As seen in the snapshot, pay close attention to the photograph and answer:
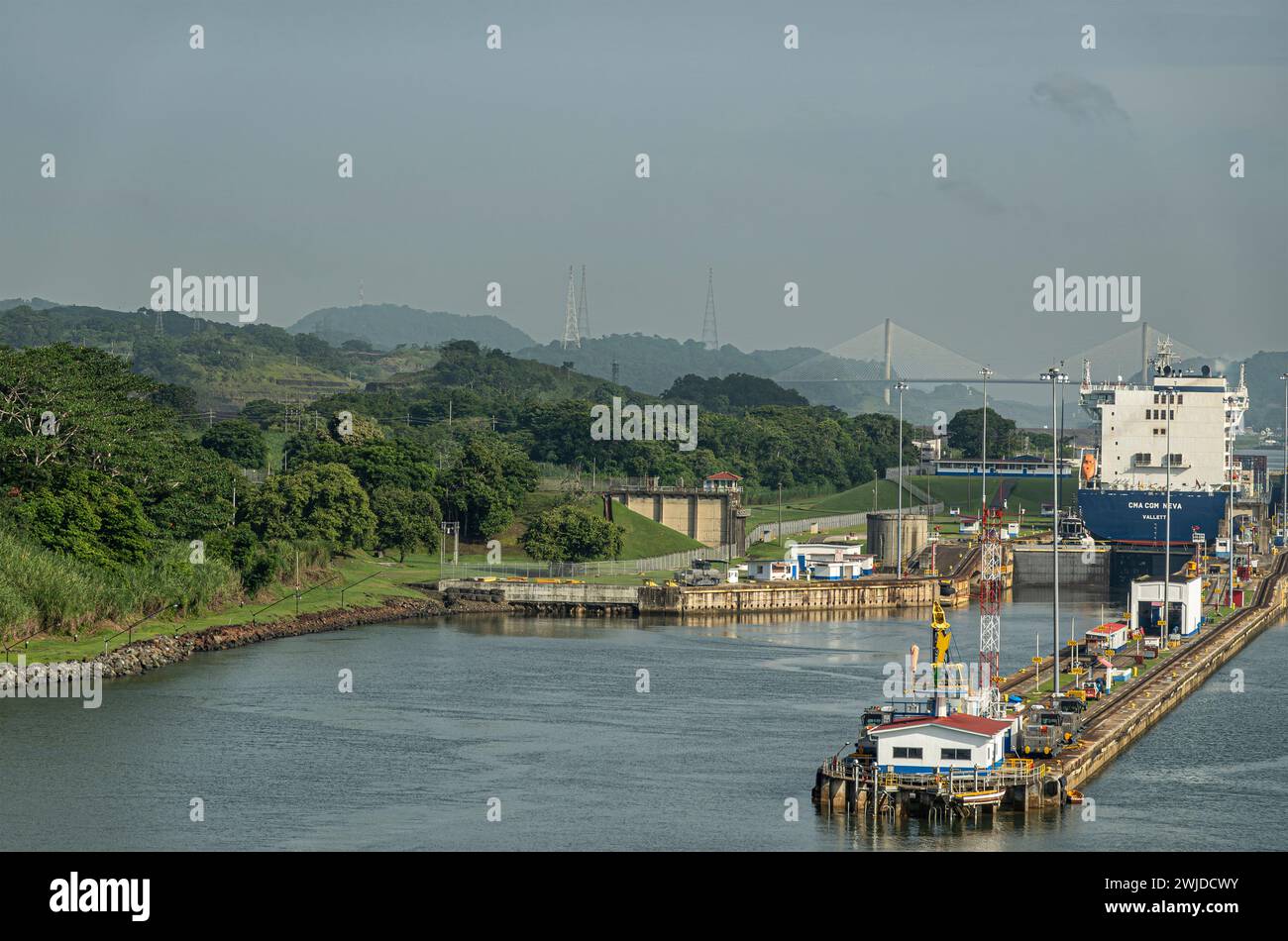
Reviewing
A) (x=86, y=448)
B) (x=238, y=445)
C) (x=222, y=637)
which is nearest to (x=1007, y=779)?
(x=222, y=637)

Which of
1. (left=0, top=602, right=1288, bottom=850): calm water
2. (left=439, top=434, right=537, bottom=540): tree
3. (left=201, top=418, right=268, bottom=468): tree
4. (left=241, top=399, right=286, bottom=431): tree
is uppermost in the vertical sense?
(left=241, top=399, right=286, bottom=431): tree

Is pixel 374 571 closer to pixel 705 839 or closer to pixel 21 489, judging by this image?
pixel 21 489

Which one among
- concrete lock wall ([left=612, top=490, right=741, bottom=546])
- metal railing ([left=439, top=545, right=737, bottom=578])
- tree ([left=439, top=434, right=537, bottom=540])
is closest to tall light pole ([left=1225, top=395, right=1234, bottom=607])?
concrete lock wall ([left=612, top=490, right=741, bottom=546])

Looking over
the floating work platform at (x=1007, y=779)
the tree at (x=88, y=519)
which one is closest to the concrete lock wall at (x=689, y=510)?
the tree at (x=88, y=519)

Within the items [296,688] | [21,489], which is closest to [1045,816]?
[296,688]

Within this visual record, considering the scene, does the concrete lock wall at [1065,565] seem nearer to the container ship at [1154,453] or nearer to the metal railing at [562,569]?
the container ship at [1154,453]

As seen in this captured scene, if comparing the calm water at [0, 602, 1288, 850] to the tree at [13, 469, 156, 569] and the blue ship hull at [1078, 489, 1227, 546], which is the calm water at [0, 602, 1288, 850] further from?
the blue ship hull at [1078, 489, 1227, 546]

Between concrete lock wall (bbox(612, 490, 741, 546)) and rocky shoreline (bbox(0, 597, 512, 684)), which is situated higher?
concrete lock wall (bbox(612, 490, 741, 546))

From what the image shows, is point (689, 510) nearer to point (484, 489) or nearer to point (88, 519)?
point (484, 489)
